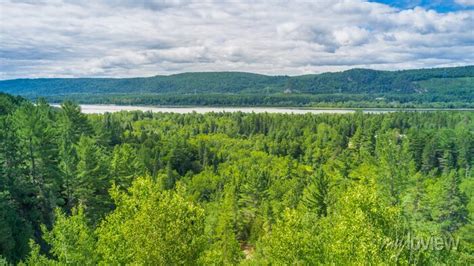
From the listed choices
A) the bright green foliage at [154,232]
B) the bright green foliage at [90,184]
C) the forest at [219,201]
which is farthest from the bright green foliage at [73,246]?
the bright green foliage at [90,184]

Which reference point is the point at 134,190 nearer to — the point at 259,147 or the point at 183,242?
the point at 183,242

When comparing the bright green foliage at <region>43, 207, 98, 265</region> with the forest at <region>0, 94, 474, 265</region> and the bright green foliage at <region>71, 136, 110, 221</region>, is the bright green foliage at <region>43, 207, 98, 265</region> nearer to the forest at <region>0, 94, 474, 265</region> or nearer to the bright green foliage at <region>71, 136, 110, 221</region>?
the forest at <region>0, 94, 474, 265</region>

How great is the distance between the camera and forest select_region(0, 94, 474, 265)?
49.6ft

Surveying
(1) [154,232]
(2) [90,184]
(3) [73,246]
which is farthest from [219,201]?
(1) [154,232]

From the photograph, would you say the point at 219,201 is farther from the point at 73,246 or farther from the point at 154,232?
the point at 154,232

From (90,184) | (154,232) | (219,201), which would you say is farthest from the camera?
(219,201)

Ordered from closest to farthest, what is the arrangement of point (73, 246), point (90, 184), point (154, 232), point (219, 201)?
1. point (154, 232)
2. point (73, 246)
3. point (90, 184)
4. point (219, 201)

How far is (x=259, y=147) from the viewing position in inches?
3900

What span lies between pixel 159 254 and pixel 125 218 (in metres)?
2.47

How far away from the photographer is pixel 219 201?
5609 cm

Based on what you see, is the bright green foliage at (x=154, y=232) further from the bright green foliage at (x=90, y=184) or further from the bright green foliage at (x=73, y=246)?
the bright green foliage at (x=90, y=184)

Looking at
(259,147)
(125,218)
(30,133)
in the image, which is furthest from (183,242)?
(259,147)

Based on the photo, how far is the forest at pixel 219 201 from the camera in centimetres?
1513

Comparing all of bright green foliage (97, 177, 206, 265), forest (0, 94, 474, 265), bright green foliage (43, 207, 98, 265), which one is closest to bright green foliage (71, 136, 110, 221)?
forest (0, 94, 474, 265)
